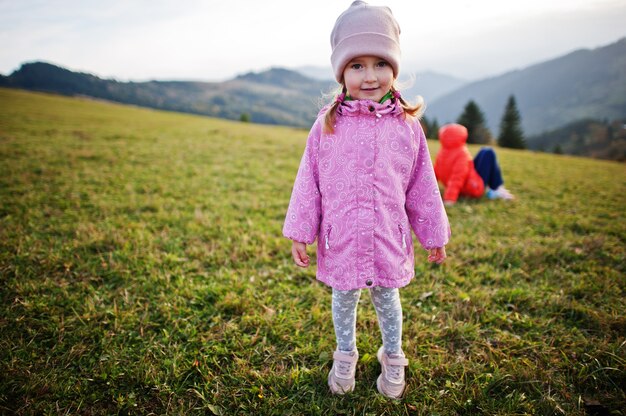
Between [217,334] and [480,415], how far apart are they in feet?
7.09

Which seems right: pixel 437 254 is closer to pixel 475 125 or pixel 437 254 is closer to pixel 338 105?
pixel 338 105

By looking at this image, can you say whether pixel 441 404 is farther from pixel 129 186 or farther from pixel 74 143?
pixel 74 143

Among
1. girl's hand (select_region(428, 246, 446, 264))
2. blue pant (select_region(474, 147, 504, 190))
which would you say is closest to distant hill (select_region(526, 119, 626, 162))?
blue pant (select_region(474, 147, 504, 190))

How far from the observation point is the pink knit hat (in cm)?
195

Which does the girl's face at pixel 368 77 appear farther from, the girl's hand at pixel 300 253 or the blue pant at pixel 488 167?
the blue pant at pixel 488 167

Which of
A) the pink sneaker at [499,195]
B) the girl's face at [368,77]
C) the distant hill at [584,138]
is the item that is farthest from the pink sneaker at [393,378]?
the distant hill at [584,138]

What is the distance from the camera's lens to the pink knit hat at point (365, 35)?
1951mm

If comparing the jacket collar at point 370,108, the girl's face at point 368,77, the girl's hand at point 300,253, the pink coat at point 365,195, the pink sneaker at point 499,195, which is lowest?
the pink sneaker at point 499,195

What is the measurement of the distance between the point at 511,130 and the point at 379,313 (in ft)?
178

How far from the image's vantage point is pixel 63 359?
2.53m

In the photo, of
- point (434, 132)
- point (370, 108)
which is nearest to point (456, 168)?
point (370, 108)

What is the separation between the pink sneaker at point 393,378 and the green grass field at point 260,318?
0.30 ft

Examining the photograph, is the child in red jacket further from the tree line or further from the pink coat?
the tree line

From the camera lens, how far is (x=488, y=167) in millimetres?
6977
